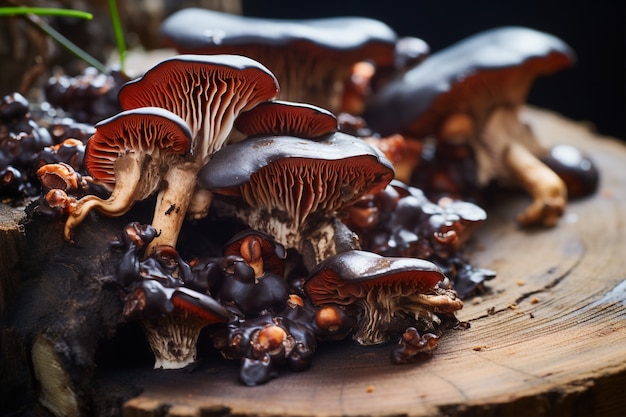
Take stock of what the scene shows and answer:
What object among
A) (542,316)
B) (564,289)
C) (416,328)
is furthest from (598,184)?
(416,328)

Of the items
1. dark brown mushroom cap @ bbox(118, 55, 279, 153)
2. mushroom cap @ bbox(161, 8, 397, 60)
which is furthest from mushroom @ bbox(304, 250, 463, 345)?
mushroom cap @ bbox(161, 8, 397, 60)

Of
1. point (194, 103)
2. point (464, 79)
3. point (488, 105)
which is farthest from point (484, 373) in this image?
point (488, 105)

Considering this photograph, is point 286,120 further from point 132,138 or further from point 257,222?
point 132,138

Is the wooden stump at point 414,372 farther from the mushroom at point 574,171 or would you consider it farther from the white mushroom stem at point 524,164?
Result: the mushroom at point 574,171

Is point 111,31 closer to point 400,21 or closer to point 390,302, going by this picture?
Answer: point 400,21

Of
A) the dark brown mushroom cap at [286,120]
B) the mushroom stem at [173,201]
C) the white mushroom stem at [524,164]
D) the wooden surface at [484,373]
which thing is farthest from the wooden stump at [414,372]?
the white mushroom stem at [524,164]

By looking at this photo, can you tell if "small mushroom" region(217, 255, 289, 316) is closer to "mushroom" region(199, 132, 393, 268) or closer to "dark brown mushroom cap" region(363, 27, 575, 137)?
"mushroom" region(199, 132, 393, 268)
